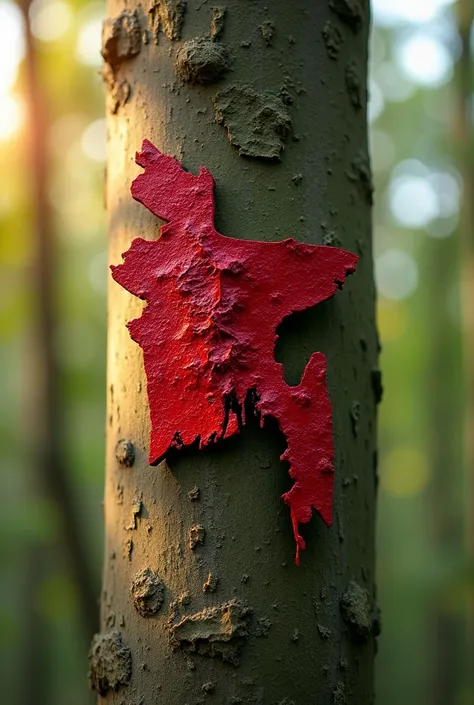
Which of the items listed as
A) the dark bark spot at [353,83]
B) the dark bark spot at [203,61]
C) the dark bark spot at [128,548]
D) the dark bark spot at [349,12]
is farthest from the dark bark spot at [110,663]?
the dark bark spot at [349,12]

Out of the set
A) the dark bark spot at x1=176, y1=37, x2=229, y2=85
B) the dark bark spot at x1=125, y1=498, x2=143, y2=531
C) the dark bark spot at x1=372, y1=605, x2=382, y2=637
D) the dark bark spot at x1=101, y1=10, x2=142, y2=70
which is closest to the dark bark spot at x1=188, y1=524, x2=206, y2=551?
the dark bark spot at x1=125, y1=498, x2=143, y2=531

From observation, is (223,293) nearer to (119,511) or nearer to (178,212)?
(178,212)

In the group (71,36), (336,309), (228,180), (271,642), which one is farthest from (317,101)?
(71,36)

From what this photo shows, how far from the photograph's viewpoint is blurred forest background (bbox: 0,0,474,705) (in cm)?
445

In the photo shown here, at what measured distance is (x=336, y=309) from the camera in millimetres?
1062

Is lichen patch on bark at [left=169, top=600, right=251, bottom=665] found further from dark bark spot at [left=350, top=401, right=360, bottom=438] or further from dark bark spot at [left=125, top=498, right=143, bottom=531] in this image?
dark bark spot at [left=350, top=401, right=360, bottom=438]

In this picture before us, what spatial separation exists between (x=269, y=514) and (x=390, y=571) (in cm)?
1158

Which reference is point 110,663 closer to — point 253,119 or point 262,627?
point 262,627

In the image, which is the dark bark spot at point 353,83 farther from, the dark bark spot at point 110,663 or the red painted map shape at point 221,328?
the dark bark spot at point 110,663

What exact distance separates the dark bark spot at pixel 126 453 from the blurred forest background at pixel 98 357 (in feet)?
5.24

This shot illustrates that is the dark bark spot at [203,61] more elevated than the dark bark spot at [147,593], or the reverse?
the dark bark spot at [203,61]

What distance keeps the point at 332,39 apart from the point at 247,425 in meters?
0.69

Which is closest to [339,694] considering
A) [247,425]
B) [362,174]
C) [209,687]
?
[209,687]

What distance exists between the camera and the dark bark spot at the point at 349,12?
1.14 m
